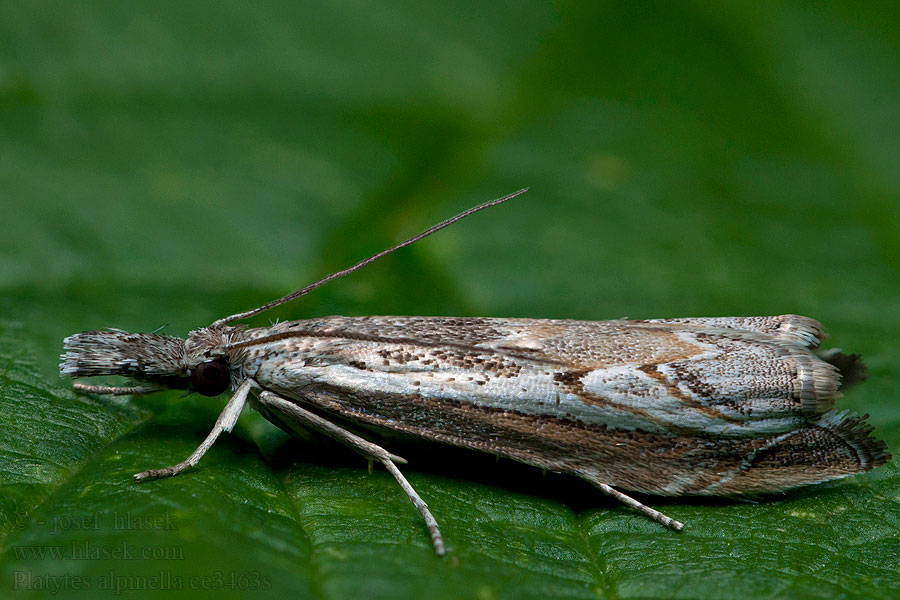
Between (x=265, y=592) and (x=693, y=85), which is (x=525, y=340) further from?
(x=693, y=85)

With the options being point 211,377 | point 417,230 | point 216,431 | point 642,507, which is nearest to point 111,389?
point 211,377

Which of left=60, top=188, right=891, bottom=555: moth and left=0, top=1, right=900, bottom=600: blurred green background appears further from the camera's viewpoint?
left=60, top=188, right=891, bottom=555: moth

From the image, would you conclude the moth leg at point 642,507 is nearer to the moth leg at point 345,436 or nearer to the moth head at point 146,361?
the moth leg at point 345,436

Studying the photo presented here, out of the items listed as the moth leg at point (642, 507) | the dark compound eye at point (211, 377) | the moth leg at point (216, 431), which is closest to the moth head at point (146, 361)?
the dark compound eye at point (211, 377)

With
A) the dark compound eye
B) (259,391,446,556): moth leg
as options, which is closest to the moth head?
the dark compound eye

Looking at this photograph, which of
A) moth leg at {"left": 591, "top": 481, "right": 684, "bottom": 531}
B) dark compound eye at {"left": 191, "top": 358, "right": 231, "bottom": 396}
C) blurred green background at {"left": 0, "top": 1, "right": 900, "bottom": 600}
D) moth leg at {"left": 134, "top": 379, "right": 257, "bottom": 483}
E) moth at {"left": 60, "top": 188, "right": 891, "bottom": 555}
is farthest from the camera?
dark compound eye at {"left": 191, "top": 358, "right": 231, "bottom": 396}

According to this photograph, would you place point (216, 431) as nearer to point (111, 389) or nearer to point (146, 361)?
point (146, 361)

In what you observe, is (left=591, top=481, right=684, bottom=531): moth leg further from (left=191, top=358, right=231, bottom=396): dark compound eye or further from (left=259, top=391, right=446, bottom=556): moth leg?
(left=191, top=358, right=231, bottom=396): dark compound eye

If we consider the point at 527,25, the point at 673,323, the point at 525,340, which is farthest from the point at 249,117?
the point at 673,323
